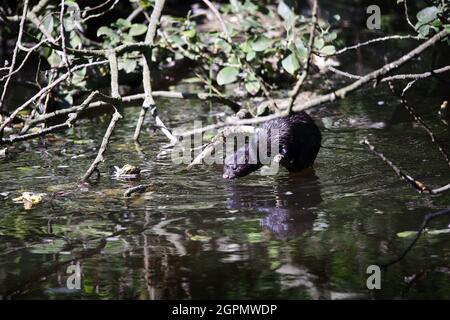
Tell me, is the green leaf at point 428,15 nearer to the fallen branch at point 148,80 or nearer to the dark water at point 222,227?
the dark water at point 222,227

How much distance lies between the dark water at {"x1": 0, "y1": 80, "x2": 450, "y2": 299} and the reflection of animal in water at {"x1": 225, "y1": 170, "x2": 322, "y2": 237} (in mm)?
12

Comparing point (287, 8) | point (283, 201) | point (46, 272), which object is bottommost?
point (46, 272)

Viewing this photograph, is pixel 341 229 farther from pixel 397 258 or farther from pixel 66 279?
pixel 66 279

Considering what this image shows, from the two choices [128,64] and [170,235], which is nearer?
[170,235]

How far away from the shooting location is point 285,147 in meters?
6.53

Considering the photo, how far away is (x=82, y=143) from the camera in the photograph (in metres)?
7.41

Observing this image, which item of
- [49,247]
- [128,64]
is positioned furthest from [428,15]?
[128,64]

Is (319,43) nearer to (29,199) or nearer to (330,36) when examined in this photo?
(330,36)

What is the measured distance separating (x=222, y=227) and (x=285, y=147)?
177 centimetres
